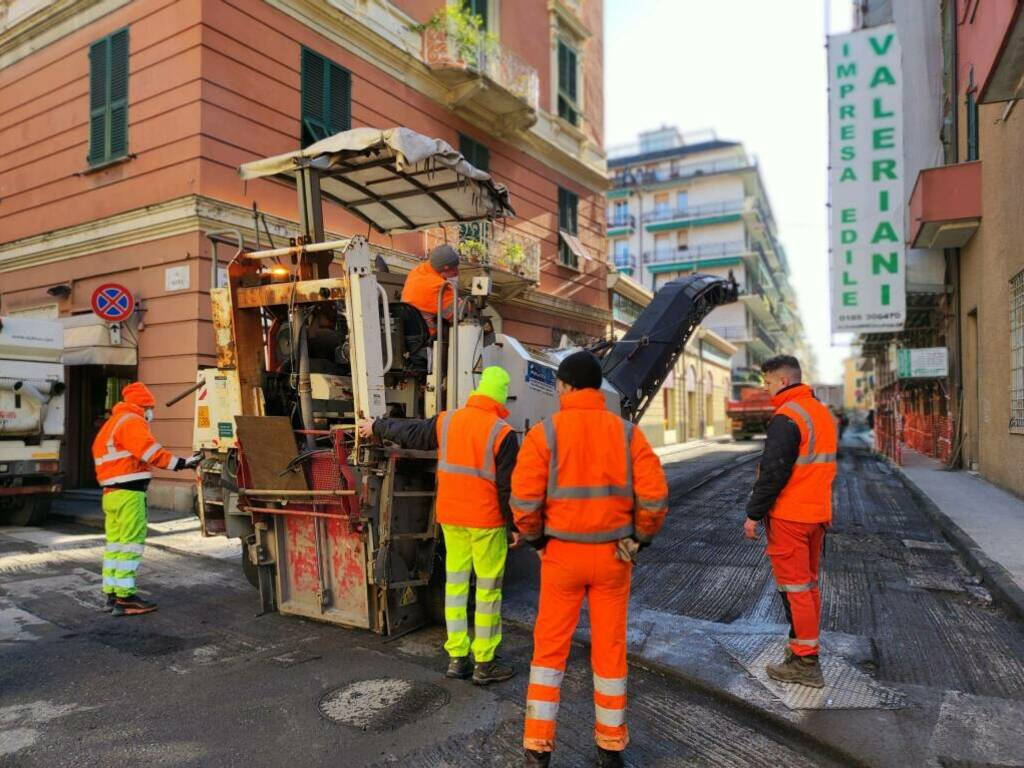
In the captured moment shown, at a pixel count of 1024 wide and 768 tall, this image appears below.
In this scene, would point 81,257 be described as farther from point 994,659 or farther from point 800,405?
point 994,659

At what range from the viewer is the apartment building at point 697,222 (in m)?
48.5

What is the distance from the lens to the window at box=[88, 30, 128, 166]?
37.5 feet

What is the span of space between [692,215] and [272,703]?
49.5m

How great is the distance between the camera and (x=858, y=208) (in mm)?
14117

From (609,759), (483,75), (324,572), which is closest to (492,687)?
(609,759)

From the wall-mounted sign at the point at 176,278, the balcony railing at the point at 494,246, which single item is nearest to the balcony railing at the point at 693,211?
the balcony railing at the point at 494,246

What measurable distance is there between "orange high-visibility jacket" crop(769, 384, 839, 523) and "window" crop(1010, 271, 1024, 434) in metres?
8.10

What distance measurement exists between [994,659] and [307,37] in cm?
1252

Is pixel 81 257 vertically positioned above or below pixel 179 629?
above

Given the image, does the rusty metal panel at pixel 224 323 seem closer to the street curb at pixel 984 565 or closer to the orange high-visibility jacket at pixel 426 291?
the orange high-visibility jacket at pixel 426 291

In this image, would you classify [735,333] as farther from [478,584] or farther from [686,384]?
[478,584]

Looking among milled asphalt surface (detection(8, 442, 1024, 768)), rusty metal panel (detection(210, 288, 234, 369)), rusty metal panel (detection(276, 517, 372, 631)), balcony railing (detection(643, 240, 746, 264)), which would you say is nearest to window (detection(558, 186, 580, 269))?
milled asphalt surface (detection(8, 442, 1024, 768))

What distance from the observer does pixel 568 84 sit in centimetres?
1905

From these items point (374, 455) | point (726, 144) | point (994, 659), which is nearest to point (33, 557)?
point (374, 455)
